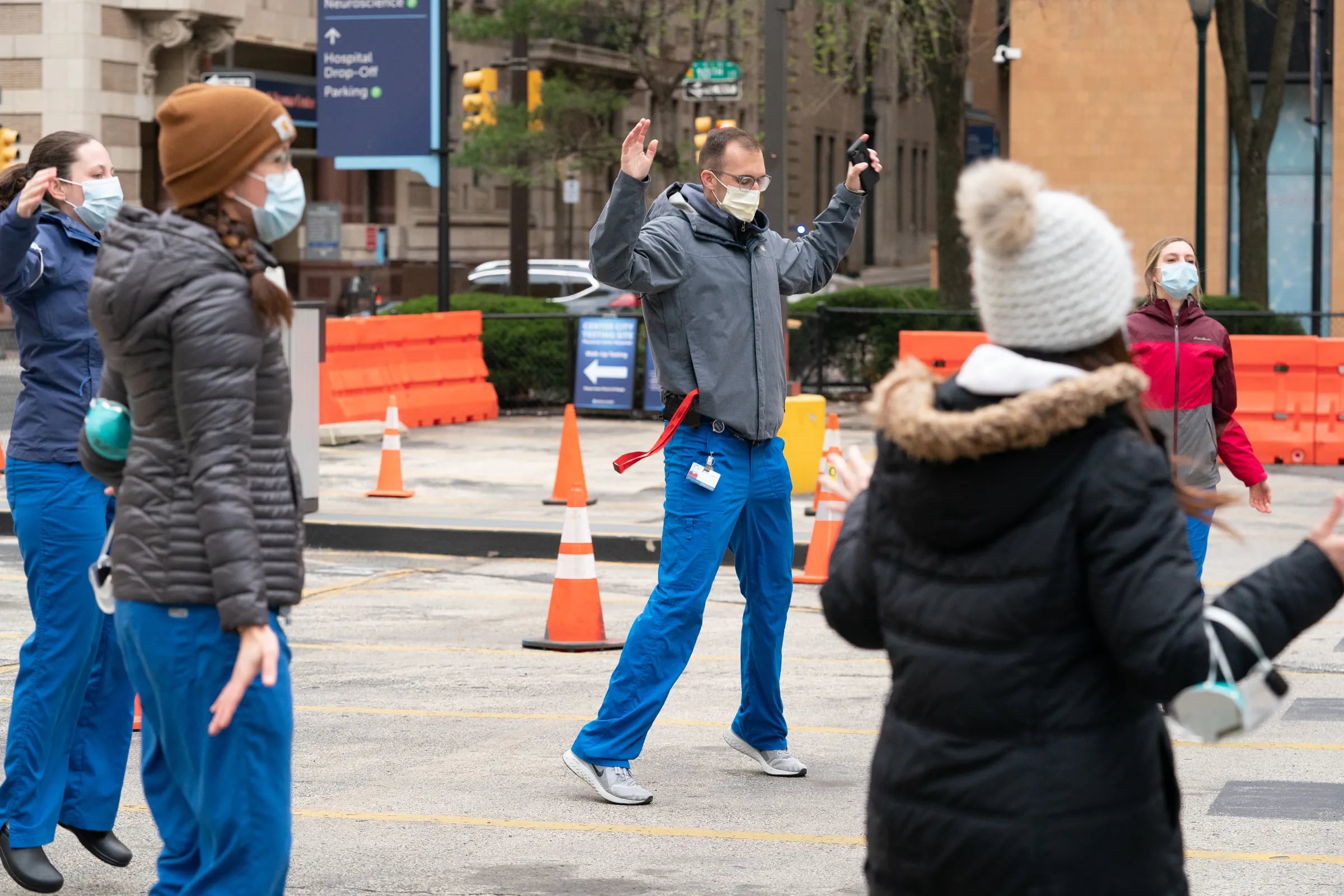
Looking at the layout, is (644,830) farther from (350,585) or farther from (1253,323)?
(1253,323)

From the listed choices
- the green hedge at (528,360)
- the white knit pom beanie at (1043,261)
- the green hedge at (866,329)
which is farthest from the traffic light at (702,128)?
the white knit pom beanie at (1043,261)

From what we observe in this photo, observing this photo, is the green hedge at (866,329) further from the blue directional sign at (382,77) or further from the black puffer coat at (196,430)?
the black puffer coat at (196,430)

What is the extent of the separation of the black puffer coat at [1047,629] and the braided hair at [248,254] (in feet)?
3.95

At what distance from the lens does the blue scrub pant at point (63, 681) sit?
526 centimetres

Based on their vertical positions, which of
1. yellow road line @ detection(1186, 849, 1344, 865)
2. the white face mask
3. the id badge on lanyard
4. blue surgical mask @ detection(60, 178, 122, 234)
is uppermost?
the white face mask

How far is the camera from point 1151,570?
2912 millimetres

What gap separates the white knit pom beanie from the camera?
3023mm

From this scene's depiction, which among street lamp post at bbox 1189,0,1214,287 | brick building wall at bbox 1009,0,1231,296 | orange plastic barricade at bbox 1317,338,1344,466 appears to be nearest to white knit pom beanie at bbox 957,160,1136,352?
orange plastic barricade at bbox 1317,338,1344,466

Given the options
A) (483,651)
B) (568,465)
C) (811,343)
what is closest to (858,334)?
(811,343)

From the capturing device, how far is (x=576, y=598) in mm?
9133

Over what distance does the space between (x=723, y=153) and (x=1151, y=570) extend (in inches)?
155

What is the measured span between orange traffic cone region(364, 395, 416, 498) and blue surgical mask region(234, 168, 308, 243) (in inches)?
433

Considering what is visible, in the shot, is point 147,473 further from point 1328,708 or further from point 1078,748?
point 1328,708

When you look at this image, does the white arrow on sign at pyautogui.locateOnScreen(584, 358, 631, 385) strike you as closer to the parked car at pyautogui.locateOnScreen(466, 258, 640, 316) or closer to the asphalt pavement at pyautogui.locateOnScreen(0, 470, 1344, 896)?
the asphalt pavement at pyautogui.locateOnScreen(0, 470, 1344, 896)
